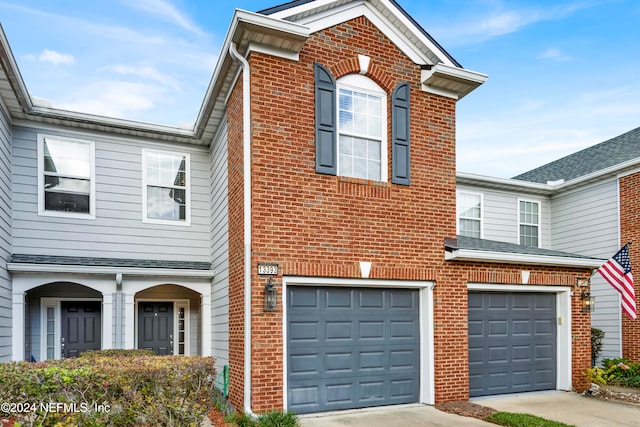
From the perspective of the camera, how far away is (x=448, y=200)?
9211 mm

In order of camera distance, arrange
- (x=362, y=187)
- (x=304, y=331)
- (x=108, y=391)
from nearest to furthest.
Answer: (x=108, y=391), (x=304, y=331), (x=362, y=187)

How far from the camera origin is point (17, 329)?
8977 millimetres

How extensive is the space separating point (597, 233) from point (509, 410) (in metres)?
8.06

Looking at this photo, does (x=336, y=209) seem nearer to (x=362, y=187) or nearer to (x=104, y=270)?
(x=362, y=187)

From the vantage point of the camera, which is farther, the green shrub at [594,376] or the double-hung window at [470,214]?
the double-hung window at [470,214]

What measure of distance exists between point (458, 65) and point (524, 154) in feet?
68.3

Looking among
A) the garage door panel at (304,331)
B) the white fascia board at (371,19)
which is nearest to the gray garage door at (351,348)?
the garage door panel at (304,331)

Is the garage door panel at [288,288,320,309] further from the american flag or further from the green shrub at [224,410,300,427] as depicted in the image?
the american flag

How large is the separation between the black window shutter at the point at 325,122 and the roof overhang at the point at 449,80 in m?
1.95

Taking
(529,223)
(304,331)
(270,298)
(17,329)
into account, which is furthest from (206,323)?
(529,223)

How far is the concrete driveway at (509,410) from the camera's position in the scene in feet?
24.2

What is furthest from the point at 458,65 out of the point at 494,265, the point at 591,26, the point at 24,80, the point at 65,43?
the point at 65,43

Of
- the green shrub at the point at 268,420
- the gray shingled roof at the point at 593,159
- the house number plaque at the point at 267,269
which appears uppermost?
the gray shingled roof at the point at 593,159

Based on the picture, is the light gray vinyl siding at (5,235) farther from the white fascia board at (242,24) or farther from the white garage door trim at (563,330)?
the white garage door trim at (563,330)
